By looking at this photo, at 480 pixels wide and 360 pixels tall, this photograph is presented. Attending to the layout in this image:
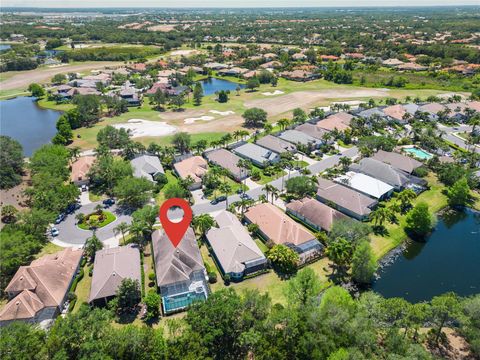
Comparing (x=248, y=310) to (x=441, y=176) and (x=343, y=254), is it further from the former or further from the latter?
(x=441, y=176)

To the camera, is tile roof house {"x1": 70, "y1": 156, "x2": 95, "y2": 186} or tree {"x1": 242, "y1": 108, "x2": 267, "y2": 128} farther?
A: tree {"x1": 242, "y1": 108, "x2": 267, "y2": 128}

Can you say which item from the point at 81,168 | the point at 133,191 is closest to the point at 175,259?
the point at 133,191

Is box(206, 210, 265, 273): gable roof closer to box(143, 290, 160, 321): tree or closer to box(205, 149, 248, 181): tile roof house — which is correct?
box(143, 290, 160, 321): tree

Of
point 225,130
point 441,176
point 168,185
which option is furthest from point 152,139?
point 441,176

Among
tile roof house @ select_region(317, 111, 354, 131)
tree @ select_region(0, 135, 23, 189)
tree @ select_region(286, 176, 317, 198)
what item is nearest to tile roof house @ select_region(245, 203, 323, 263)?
tree @ select_region(286, 176, 317, 198)

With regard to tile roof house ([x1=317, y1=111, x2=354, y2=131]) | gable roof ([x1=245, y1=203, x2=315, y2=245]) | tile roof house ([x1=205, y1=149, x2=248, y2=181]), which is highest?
gable roof ([x1=245, y1=203, x2=315, y2=245])
